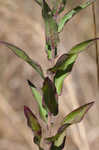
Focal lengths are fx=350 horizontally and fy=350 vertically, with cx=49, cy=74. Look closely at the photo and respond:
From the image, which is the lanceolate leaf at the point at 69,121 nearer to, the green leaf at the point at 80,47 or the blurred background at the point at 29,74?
the green leaf at the point at 80,47

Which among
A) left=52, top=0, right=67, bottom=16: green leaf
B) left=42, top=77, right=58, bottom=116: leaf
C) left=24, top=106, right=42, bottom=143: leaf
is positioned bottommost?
left=24, top=106, right=42, bottom=143: leaf

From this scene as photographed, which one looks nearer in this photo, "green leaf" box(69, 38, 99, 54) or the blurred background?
"green leaf" box(69, 38, 99, 54)

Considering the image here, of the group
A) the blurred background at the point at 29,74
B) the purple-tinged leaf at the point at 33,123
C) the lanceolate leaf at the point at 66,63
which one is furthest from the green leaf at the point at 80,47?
the blurred background at the point at 29,74

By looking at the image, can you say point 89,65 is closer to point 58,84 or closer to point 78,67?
point 78,67

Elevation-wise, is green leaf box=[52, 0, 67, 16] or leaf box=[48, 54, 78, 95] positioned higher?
green leaf box=[52, 0, 67, 16]

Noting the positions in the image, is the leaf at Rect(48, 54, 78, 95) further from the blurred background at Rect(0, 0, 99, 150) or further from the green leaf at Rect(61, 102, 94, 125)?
the blurred background at Rect(0, 0, 99, 150)

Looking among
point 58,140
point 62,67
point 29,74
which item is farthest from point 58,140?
point 29,74

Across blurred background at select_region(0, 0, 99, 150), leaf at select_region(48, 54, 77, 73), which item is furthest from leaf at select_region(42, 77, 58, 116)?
blurred background at select_region(0, 0, 99, 150)
